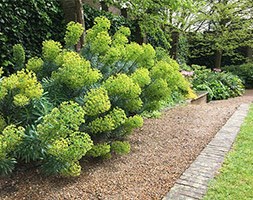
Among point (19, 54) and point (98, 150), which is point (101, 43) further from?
point (98, 150)

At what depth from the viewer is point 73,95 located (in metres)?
2.99

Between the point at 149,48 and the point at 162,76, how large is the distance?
43 cm

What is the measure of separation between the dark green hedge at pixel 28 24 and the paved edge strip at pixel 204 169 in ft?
9.60

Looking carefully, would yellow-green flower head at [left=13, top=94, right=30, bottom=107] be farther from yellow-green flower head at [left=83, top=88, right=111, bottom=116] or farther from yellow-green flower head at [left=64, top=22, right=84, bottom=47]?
yellow-green flower head at [left=64, top=22, right=84, bottom=47]

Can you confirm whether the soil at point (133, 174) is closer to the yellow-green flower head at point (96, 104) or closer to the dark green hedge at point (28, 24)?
the yellow-green flower head at point (96, 104)

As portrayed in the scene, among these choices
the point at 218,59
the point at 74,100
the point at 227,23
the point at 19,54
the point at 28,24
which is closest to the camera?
the point at 74,100

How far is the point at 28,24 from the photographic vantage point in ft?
15.0

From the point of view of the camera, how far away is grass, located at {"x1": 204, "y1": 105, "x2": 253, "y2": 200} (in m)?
2.61

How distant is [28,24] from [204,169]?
3.43m

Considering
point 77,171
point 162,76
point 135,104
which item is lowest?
point 77,171

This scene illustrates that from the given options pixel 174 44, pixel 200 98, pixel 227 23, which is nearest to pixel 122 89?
pixel 200 98

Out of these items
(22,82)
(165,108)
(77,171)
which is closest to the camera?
(22,82)

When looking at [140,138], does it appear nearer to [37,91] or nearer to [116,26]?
[37,91]

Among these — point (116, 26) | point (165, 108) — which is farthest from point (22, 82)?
point (116, 26)
